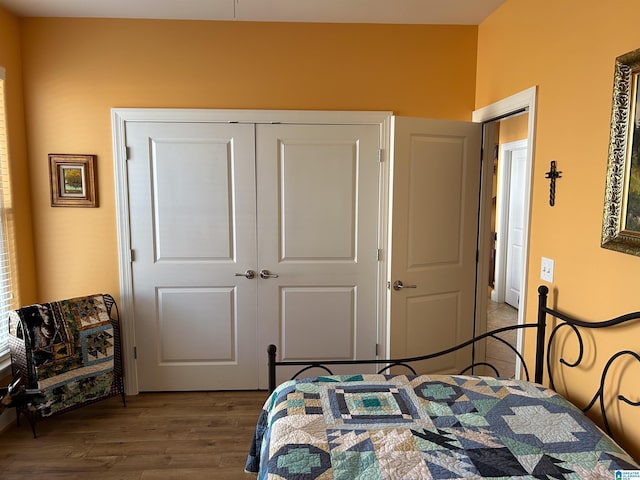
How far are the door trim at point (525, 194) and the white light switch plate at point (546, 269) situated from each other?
14 cm

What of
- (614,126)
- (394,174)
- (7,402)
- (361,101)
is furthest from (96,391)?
(614,126)

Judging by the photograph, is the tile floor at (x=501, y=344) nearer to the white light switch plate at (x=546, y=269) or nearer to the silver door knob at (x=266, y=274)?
the white light switch plate at (x=546, y=269)

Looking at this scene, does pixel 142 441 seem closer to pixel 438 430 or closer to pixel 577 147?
pixel 438 430

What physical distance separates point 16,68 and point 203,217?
5.09 feet

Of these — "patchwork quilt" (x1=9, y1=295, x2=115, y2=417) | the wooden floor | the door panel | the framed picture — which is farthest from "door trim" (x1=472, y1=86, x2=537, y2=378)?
the framed picture

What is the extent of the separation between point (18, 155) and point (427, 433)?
3052 mm

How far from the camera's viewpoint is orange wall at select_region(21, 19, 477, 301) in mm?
2979

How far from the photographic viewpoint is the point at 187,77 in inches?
119

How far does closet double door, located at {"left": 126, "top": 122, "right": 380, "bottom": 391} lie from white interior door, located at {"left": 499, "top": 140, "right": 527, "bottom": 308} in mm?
2610

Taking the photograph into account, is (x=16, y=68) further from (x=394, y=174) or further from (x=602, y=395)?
(x=602, y=395)

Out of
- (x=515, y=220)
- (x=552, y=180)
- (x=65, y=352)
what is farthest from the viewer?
(x=515, y=220)

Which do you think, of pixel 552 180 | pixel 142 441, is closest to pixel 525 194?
pixel 552 180

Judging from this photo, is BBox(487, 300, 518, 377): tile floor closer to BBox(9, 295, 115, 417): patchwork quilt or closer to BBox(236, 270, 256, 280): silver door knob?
BBox(236, 270, 256, 280): silver door knob

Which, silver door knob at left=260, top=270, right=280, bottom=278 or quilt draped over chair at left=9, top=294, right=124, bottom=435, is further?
silver door knob at left=260, top=270, right=280, bottom=278
